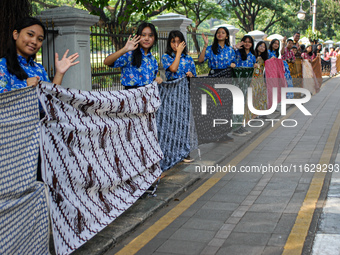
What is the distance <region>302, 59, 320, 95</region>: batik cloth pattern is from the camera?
55.3ft

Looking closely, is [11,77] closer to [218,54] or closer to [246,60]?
[218,54]

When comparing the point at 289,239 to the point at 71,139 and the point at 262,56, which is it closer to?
the point at 71,139

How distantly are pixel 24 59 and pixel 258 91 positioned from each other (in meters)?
7.42

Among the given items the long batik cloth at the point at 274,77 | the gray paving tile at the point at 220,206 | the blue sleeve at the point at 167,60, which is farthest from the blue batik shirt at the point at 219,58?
the gray paving tile at the point at 220,206

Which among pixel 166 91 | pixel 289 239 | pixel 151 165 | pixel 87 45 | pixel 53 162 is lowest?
pixel 289 239

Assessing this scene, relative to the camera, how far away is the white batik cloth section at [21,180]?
314 cm

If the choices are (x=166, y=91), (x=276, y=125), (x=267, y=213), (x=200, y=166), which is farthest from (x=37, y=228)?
(x=276, y=125)

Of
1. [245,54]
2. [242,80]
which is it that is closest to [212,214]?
[242,80]

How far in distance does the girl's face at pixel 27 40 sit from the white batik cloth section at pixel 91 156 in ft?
1.57

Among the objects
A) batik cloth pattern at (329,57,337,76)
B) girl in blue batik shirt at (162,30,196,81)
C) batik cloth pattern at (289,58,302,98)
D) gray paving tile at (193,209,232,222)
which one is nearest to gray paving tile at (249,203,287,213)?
gray paving tile at (193,209,232,222)

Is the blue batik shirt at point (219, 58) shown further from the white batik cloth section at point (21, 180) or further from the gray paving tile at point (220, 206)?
the white batik cloth section at point (21, 180)

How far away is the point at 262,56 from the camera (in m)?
11.4

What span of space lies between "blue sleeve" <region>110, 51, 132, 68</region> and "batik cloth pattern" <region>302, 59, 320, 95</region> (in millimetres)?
11965

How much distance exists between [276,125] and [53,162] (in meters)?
8.05
